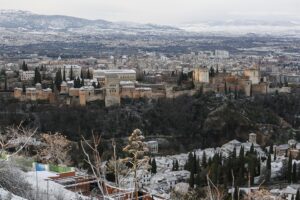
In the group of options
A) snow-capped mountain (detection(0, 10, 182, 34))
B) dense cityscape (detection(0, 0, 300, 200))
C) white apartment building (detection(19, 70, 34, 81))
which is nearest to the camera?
dense cityscape (detection(0, 0, 300, 200))

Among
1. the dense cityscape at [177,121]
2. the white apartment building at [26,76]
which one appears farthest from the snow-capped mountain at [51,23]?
the dense cityscape at [177,121]

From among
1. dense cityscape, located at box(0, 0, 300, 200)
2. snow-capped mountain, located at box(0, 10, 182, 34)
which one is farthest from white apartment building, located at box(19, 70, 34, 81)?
snow-capped mountain, located at box(0, 10, 182, 34)

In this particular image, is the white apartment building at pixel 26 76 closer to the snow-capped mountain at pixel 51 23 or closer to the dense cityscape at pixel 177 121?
the dense cityscape at pixel 177 121

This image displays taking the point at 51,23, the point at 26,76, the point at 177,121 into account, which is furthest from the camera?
the point at 51,23

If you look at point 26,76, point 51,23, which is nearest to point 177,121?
point 26,76

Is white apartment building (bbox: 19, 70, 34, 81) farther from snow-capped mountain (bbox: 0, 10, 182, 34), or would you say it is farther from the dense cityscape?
snow-capped mountain (bbox: 0, 10, 182, 34)

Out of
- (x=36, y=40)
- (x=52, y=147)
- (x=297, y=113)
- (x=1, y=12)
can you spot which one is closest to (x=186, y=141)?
(x=297, y=113)

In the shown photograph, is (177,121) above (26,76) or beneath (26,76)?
beneath

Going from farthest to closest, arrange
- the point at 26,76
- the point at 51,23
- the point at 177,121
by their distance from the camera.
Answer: the point at 51,23 < the point at 26,76 < the point at 177,121

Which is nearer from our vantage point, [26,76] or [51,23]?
[26,76]

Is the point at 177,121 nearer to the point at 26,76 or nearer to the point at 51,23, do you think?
the point at 26,76

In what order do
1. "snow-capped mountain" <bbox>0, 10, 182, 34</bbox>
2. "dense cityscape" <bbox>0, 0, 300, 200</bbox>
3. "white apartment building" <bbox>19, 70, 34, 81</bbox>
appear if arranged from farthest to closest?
1. "snow-capped mountain" <bbox>0, 10, 182, 34</bbox>
2. "white apartment building" <bbox>19, 70, 34, 81</bbox>
3. "dense cityscape" <bbox>0, 0, 300, 200</bbox>

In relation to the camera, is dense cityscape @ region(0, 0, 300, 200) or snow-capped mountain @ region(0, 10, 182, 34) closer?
dense cityscape @ region(0, 0, 300, 200)

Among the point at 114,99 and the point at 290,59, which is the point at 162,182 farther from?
the point at 290,59
